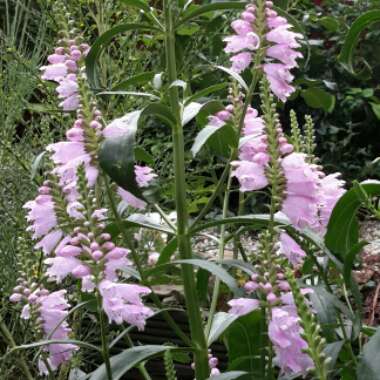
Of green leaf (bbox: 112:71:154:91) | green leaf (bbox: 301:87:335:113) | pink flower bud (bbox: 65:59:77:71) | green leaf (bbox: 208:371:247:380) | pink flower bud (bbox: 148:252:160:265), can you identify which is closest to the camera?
green leaf (bbox: 208:371:247:380)

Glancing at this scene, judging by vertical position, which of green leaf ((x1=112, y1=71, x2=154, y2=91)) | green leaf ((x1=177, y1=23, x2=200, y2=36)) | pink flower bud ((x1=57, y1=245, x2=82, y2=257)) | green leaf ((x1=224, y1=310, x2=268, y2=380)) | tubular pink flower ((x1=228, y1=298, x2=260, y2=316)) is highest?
green leaf ((x1=177, y1=23, x2=200, y2=36))

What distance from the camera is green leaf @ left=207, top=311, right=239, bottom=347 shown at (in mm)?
1388

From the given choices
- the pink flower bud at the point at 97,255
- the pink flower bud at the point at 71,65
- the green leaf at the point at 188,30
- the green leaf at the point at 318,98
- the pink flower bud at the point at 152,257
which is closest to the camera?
the pink flower bud at the point at 97,255

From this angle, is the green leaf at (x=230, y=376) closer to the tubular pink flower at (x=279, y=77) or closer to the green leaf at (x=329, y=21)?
the tubular pink flower at (x=279, y=77)

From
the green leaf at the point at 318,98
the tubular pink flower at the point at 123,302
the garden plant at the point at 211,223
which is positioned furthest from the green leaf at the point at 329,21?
the tubular pink flower at the point at 123,302

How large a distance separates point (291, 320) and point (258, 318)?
26 centimetres

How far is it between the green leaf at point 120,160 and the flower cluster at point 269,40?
0.35 meters

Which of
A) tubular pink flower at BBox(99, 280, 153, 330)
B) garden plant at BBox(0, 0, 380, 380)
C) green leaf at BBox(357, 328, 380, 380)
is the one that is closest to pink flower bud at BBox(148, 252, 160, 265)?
garden plant at BBox(0, 0, 380, 380)

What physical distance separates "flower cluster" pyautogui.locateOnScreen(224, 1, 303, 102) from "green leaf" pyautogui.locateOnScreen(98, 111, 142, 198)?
0.35 meters

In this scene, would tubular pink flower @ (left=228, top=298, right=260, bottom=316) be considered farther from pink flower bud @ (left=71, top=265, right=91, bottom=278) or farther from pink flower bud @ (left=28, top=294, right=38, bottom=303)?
pink flower bud @ (left=28, top=294, right=38, bottom=303)

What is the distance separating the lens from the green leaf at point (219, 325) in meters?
1.39

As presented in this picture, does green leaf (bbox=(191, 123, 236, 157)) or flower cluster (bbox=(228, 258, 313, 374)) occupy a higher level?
green leaf (bbox=(191, 123, 236, 157))

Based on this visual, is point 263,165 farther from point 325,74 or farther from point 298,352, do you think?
point 325,74

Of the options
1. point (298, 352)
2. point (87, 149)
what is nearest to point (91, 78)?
point (87, 149)
